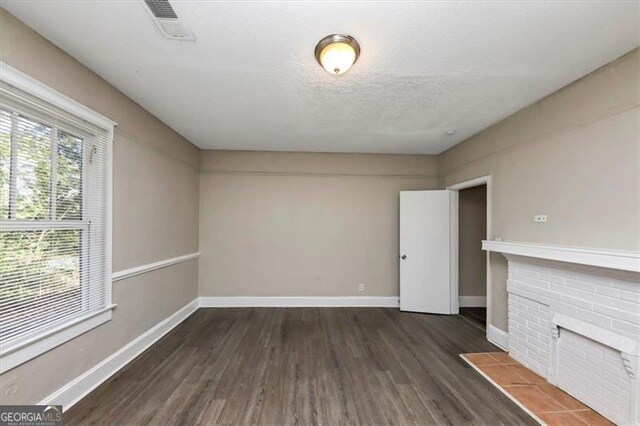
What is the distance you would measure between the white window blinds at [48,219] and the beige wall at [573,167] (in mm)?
3975

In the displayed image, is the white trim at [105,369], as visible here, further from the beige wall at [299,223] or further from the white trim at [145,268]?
the beige wall at [299,223]

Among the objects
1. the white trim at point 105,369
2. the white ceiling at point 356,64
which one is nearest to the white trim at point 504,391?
the white ceiling at point 356,64

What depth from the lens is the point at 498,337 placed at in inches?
123

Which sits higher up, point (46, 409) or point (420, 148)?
point (420, 148)

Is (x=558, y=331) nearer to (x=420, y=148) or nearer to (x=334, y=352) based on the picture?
(x=334, y=352)

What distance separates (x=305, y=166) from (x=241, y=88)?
223 centimetres

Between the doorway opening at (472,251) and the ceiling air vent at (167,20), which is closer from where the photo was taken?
the ceiling air vent at (167,20)

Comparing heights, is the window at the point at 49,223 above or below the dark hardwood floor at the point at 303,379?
above

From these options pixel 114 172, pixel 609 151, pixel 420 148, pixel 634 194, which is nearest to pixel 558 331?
pixel 634 194

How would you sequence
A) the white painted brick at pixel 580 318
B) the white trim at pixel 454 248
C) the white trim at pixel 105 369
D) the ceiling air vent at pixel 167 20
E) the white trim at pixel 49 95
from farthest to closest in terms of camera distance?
the white trim at pixel 454 248 < the white trim at pixel 105 369 < the white painted brick at pixel 580 318 < the white trim at pixel 49 95 < the ceiling air vent at pixel 167 20

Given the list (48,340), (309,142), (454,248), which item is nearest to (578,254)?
(454,248)

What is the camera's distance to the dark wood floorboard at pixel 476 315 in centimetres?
386

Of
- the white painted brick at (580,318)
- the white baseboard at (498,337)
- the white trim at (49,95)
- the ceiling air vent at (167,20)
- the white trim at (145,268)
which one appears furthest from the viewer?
the white baseboard at (498,337)

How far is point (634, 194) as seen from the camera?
1.83m
